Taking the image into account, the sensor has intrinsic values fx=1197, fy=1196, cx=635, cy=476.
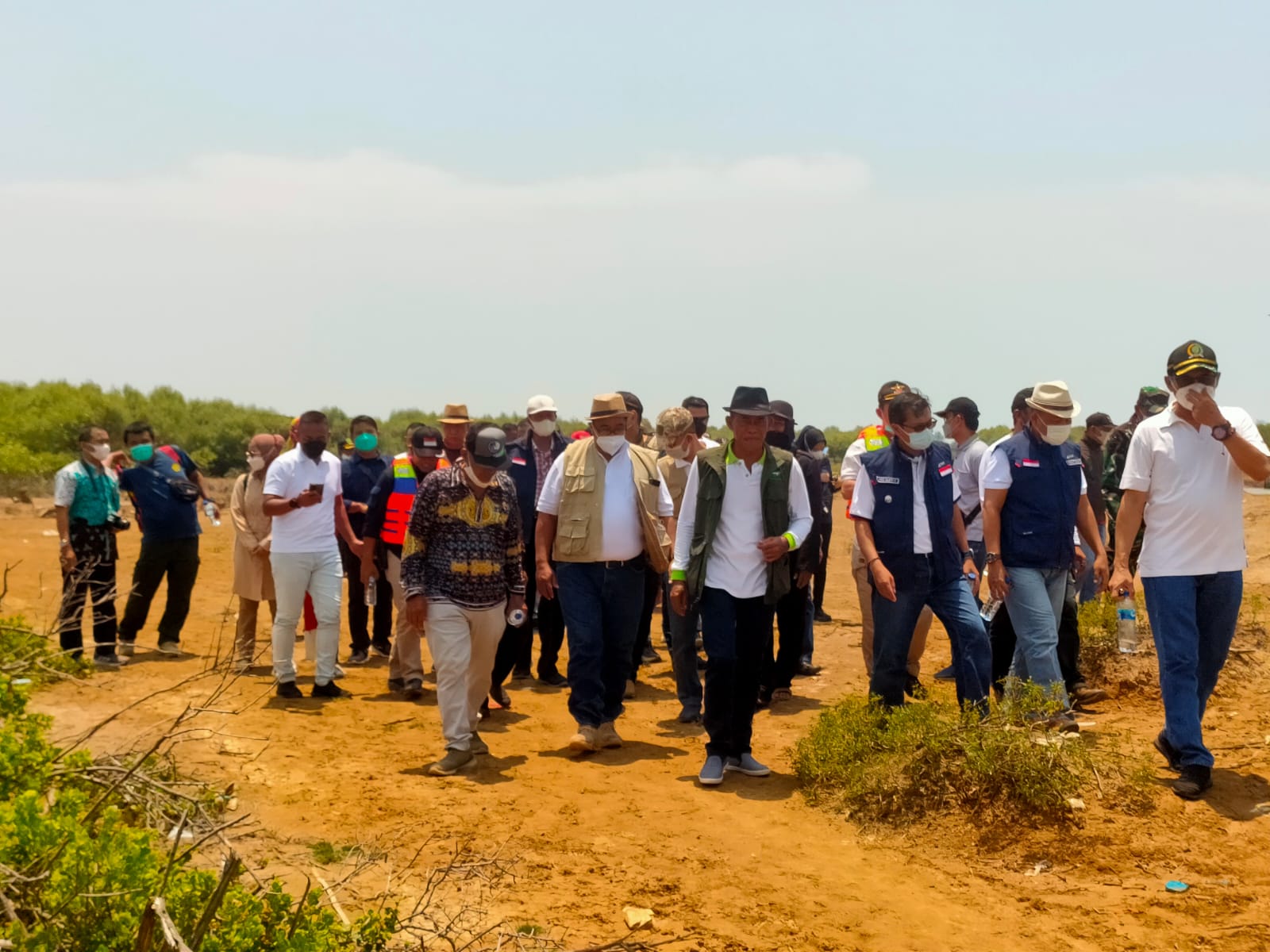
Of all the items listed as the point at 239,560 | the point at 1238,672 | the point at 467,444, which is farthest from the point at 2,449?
the point at 1238,672

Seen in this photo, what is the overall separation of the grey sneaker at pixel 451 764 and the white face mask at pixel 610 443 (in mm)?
2010

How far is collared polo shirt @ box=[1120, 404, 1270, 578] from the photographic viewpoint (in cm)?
602

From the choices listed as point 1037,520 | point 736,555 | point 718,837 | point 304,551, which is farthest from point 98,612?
point 1037,520

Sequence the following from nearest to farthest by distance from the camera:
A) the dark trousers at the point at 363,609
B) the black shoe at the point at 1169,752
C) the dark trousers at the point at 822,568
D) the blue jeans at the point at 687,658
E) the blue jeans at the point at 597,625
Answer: the black shoe at the point at 1169,752, the blue jeans at the point at 597,625, the blue jeans at the point at 687,658, the dark trousers at the point at 363,609, the dark trousers at the point at 822,568

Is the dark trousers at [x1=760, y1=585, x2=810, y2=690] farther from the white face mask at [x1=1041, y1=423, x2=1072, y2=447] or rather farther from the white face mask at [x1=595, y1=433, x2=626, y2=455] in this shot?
the white face mask at [x1=1041, y1=423, x2=1072, y2=447]

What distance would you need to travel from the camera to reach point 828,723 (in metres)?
6.69

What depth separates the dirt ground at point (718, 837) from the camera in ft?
15.7

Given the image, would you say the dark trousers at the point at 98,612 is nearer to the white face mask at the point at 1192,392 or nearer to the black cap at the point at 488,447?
the black cap at the point at 488,447

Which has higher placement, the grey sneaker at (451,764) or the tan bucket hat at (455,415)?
the tan bucket hat at (455,415)

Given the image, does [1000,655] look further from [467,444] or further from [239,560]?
[239,560]

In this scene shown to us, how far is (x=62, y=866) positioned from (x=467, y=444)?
11.9ft

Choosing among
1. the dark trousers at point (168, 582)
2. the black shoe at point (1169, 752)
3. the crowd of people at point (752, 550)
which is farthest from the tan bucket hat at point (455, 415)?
the black shoe at point (1169, 752)

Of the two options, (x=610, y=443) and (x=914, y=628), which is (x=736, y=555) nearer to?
(x=914, y=628)

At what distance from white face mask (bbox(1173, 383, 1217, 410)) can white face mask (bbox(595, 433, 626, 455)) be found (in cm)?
322
